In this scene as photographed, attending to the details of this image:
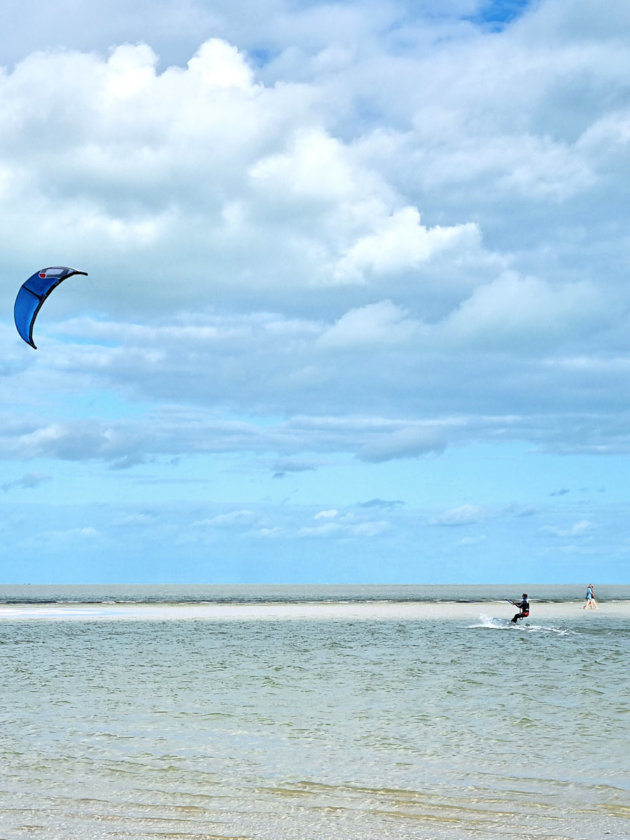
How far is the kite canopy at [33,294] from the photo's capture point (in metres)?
30.1

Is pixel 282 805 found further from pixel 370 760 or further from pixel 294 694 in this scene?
pixel 294 694

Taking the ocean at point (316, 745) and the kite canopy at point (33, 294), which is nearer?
the ocean at point (316, 745)

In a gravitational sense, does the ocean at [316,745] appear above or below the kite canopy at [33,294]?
below

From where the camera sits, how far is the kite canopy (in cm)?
3012

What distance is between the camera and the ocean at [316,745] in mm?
13539

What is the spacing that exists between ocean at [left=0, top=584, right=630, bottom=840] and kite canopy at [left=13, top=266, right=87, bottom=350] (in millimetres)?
12337

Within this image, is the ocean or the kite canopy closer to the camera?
the ocean

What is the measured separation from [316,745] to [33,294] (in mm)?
18497

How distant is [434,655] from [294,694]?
1561cm

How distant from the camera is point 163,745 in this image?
65.7 feet

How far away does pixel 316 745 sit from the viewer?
2020cm

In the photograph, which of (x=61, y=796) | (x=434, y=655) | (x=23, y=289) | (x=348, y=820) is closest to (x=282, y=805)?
(x=348, y=820)

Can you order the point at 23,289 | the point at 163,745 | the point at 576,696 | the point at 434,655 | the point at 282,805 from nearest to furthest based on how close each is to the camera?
the point at 282,805 → the point at 163,745 → the point at 576,696 → the point at 23,289 → the point at 434,655

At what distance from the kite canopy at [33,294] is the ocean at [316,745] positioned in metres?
12.3
